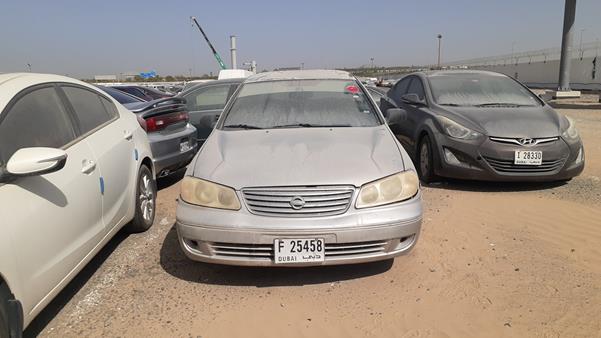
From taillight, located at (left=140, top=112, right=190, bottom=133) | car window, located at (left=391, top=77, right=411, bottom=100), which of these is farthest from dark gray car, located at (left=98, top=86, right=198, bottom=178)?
car window, located at (left=391, top=77, right=411, bottom=100)

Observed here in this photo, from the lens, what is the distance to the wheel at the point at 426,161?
19.3 ft

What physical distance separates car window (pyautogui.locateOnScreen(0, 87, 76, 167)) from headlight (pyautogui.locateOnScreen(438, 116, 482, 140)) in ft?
13.9

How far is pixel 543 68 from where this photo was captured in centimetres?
4366

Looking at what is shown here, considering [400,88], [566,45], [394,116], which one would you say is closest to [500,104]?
[400,88]

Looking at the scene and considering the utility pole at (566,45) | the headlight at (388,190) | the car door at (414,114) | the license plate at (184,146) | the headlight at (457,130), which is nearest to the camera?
the headlight at (388,190)

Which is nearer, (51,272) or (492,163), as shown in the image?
(51,272)

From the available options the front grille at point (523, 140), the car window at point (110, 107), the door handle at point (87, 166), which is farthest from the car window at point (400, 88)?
the door handle at point (87, 166)

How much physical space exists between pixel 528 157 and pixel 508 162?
0.72 feet

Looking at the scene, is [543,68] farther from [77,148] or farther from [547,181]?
[77,148]

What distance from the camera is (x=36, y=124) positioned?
2840 mm

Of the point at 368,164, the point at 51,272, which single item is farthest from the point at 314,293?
the point at 51,272

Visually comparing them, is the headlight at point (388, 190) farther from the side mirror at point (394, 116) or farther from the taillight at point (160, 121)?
the taillight at point (160, 121)

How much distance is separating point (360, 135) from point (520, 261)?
5.27 ft

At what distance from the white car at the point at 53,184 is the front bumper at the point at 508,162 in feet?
12.1
